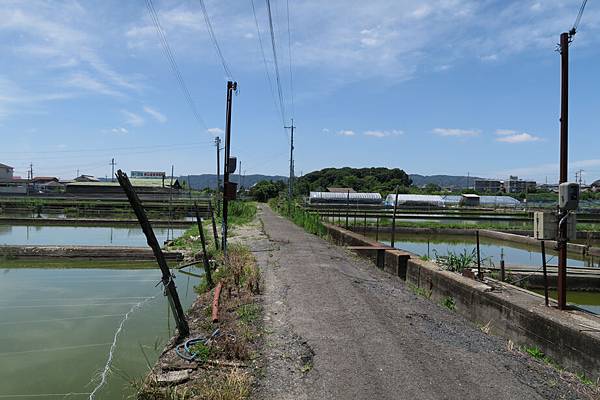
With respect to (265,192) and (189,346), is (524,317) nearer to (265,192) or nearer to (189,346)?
(189,346)

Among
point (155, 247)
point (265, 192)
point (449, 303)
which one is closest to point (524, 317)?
point (449, 303)

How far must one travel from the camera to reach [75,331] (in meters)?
7.84

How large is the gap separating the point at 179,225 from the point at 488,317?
2469 centimetres

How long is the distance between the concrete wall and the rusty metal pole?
0.40 meters

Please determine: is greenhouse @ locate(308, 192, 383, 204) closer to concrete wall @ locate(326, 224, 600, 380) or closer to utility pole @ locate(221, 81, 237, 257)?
utility pole @ locate(221, 81, 237, 257)

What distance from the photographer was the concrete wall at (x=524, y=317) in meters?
5.88

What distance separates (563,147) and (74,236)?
22425 millimetres

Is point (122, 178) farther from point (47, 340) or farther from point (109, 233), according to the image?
point (109, 233)

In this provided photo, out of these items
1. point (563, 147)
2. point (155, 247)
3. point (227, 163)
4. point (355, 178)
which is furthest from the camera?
point (355, 178)

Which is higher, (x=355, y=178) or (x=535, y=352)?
(x=355, y=178)

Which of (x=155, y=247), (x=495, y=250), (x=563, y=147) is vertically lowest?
(x=495, y=250)

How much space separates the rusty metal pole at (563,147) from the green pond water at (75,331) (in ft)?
19.9

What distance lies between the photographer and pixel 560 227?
7004mm

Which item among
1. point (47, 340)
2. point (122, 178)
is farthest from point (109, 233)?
point (122, 178)
